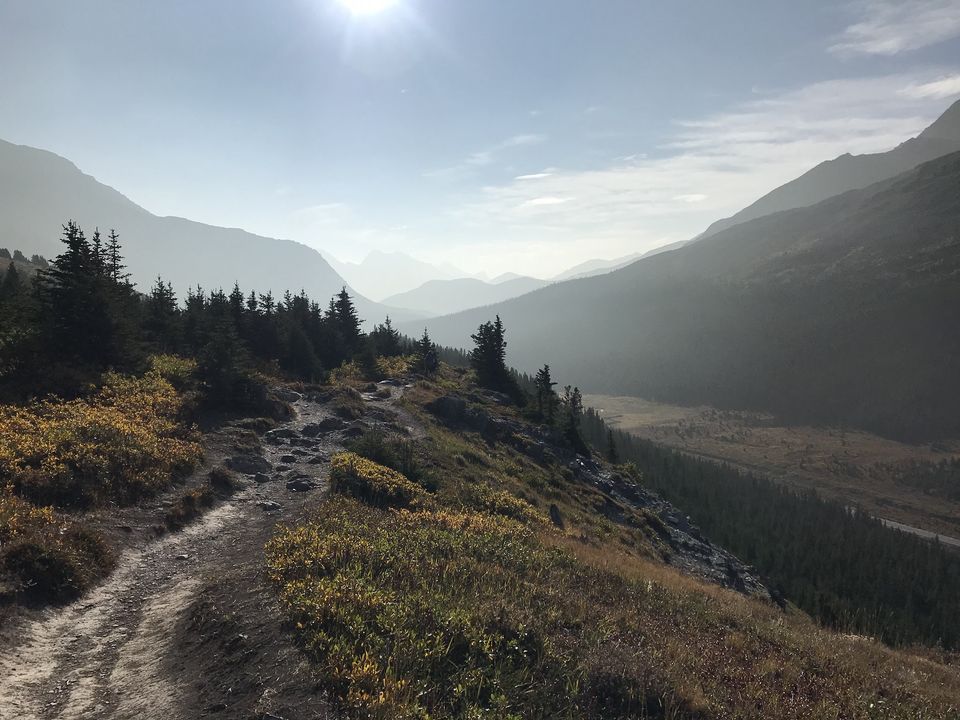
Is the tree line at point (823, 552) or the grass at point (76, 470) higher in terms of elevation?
the grass at point (76, 470)

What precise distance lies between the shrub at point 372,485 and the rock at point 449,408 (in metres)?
23.6

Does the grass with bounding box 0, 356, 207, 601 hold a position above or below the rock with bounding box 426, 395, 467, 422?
above

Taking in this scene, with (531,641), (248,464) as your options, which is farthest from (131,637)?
(248,464)

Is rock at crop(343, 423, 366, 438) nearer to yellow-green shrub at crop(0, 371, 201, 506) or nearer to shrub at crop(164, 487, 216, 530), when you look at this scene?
yellow-green shrub at crop(0, 371, 201, 506)

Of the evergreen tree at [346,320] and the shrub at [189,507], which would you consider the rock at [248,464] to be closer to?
the shrub at [189,507]

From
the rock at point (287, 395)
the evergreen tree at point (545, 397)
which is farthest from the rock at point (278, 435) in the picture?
the evergreen tree at point (545, 397)

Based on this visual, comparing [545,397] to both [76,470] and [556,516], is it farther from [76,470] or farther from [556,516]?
[76,470]

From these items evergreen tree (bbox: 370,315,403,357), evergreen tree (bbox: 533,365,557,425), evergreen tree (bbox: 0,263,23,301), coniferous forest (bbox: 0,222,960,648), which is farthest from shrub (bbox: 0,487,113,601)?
evergreen tree (bbox: 370,315,403,357)

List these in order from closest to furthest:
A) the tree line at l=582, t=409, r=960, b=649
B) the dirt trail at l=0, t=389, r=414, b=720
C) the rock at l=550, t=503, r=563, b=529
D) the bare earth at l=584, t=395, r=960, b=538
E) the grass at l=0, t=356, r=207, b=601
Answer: the dirt trail at l=0, t=389, r=414, b=720 < the grass at l=0, t=356, r=207, b=601 < the rock at l=550, t=503, r=563, b=529 < the tree line at l=582, t=409, r=960, b=649 < the bare earth at l=584, t=395, r=960, b=538

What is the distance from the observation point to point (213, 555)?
15242mm

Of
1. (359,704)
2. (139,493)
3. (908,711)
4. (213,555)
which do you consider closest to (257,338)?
(139,493)

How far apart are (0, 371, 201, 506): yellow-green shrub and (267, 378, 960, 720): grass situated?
7.36 meters

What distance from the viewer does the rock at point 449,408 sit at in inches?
1937

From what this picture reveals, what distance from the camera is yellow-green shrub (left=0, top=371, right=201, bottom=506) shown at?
16.1 meters
